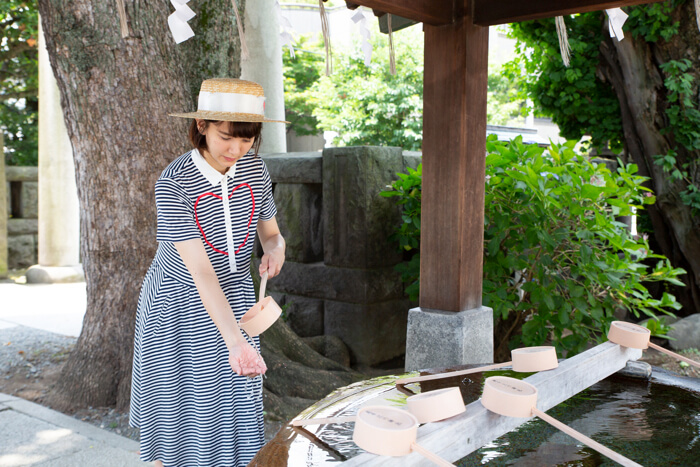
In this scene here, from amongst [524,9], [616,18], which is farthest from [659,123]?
[524,9]

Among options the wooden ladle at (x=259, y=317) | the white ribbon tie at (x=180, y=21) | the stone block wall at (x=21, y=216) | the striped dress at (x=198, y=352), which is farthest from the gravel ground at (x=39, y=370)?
the stone block wall at (x=21, y=216)

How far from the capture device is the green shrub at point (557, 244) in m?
3.93

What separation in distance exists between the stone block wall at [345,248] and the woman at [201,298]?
7.49 feet

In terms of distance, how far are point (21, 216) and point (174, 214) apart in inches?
361

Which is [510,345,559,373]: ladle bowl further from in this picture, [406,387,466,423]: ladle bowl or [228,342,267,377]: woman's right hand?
[228,342,267,377]: woman's right hand

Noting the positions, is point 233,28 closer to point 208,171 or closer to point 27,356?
point 208,171

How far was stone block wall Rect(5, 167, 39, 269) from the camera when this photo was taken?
32.5 ft

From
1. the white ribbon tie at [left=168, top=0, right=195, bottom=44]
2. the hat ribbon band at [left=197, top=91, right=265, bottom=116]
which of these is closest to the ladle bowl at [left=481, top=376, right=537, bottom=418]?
the hat ribbon band at [left=197, top=91, right=265, bottom=116]

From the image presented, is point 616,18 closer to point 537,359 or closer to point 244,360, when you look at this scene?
point 537,359

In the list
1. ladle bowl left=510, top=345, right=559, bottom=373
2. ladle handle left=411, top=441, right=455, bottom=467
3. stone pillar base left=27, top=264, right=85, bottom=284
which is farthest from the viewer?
stone pillar base left=27, top=264, right=85, bottom=284

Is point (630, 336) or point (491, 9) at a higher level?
point (491, 9)

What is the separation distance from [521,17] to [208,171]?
5.74 ft

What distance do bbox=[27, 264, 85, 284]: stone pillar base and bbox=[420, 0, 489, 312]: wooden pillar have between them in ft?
23.3

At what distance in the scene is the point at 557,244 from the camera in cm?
399
